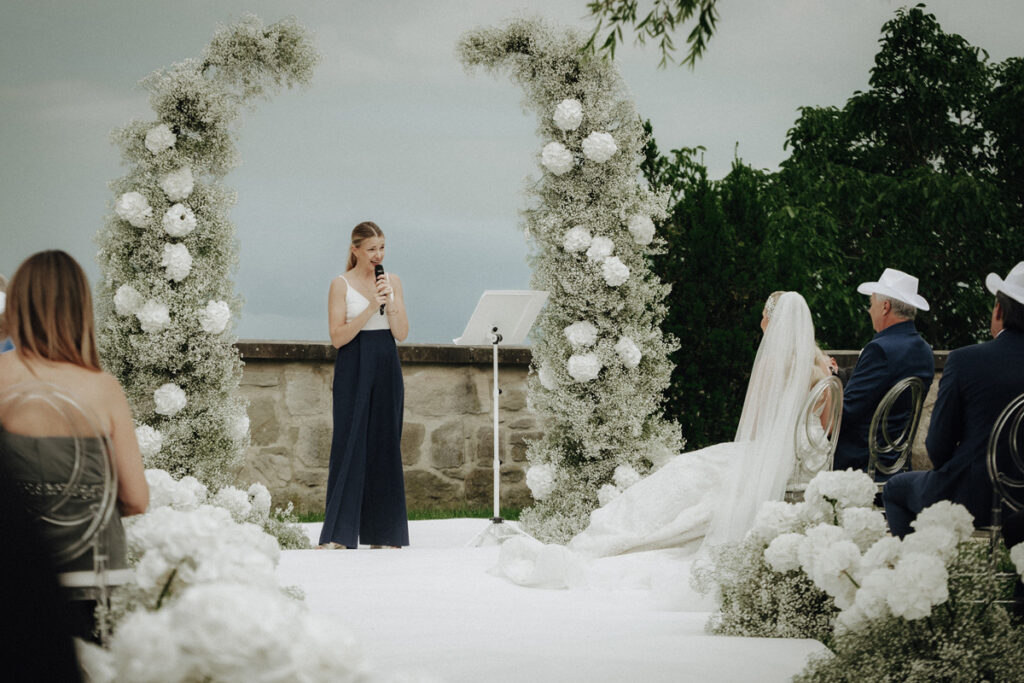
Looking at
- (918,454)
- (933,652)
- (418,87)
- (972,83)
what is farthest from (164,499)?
(972,83)

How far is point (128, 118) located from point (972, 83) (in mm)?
16550

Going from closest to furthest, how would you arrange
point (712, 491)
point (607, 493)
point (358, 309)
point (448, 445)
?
1. point (712, 491)
2. point (358, 309)
3. point (607, 493)
4. point (448, 445)

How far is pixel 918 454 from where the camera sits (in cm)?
911

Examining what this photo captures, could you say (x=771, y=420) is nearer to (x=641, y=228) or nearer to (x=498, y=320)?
(x=498, y=320)

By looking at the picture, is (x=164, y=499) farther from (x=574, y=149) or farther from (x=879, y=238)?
(x=879, y=238)

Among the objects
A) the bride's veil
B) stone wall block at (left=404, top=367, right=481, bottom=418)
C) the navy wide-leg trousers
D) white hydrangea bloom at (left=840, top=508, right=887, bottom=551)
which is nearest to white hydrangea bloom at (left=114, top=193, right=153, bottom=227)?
the navy wide-leg trousers

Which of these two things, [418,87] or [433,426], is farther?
[418,87]

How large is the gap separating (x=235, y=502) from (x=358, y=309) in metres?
1.44

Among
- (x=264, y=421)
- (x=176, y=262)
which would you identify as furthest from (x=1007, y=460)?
(x=264, y=421)

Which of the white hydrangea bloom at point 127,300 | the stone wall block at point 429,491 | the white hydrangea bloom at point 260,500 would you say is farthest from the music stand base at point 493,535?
the white hydrangea bloom at point 127,300

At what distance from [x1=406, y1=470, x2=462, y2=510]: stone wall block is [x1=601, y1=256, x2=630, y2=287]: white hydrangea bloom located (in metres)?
2.50

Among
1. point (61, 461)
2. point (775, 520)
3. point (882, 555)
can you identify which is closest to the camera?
point (61, 461)

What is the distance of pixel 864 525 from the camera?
12.3 feet

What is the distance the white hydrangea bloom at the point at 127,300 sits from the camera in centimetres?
718
